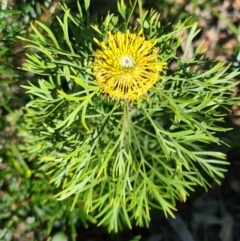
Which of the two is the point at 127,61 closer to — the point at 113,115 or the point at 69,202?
the point at 113,115

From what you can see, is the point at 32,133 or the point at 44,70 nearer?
the point at 44,70

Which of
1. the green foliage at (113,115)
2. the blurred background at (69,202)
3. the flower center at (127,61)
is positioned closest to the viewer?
the flower center at (127,61)

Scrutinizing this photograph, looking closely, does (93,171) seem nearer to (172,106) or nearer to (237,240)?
(172,106)

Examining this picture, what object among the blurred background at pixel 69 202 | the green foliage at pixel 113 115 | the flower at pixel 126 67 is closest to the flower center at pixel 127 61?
the flower at pixel 126 67

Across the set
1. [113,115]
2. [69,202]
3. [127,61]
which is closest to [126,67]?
[127,61]

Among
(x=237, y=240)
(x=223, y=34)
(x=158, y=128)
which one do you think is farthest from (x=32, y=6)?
(x=237, y=240)

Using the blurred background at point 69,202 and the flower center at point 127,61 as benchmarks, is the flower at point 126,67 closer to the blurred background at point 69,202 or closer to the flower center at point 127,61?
the flower center at point 127,61
